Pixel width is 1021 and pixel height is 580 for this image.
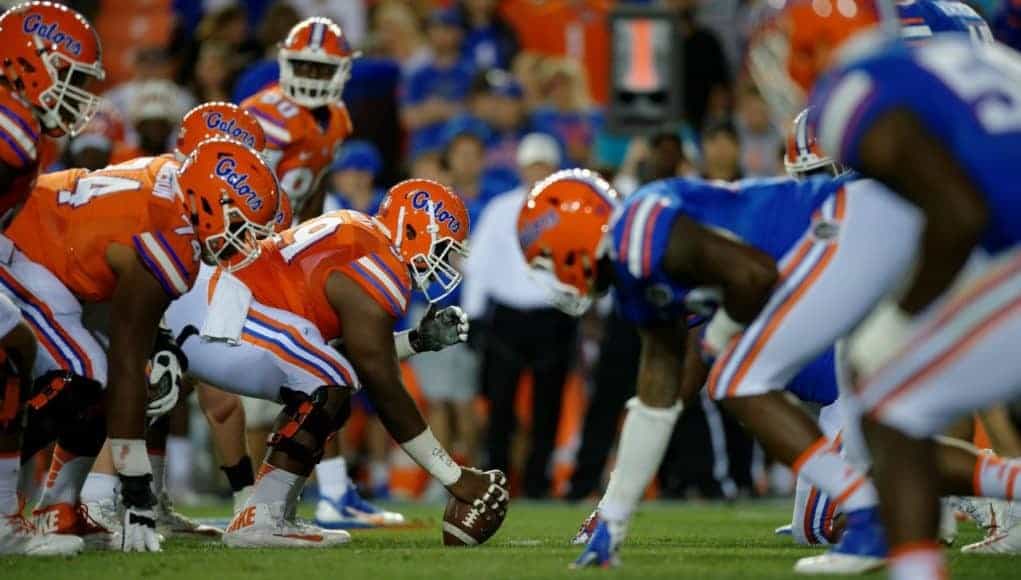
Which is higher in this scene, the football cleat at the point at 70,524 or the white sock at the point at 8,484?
the white sock at the point at 8,484

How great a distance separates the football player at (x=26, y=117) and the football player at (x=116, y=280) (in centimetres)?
12

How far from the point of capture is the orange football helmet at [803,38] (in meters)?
4.30

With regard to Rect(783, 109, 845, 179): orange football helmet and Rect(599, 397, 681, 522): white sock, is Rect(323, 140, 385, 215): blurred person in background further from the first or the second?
Rect(599, 397, 681, 522): white sock

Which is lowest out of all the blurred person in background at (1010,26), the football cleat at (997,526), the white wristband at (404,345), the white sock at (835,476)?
the football cleat at (997,526)

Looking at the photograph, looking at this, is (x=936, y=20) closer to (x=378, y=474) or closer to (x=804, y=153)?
(x=804, y=153)

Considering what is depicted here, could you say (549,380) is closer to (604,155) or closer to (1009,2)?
(604,155)

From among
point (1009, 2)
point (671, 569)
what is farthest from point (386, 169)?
point (671, 569)

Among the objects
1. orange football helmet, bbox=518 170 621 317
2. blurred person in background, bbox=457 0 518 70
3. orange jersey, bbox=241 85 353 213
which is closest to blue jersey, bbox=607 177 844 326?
orange football helmet, bbox=518 170 621 317

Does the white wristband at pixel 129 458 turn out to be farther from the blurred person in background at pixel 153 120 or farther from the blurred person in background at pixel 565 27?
the blurred person in background at pixel 565 27

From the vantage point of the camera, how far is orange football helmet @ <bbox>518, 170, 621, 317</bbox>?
5180 mm

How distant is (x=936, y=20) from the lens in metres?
6.81

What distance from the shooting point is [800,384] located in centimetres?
644

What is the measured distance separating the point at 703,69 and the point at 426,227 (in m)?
6.16

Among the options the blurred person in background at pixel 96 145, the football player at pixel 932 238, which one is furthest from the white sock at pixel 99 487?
the football player at pixel 932 238
